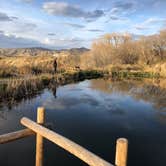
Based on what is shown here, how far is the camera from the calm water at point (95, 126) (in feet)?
17.5

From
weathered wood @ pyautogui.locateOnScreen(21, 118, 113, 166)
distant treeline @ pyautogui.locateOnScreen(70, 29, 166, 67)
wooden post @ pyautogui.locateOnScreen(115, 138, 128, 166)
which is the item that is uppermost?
distant treeline @ pyautogui.locateOnScreen(70, 29, 166, 67)

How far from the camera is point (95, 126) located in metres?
7.64

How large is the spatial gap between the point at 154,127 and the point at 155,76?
1879 centimetres

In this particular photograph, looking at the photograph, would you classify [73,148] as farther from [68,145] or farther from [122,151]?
[122,151]

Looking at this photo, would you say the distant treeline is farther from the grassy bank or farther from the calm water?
the calm water

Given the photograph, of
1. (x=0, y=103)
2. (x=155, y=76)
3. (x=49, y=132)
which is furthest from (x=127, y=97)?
(x=155, y=76)

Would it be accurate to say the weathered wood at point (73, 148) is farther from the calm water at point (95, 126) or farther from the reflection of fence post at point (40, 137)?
the calm water at point (95, 126)

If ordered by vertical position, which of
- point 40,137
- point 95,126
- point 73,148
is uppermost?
point 73,148

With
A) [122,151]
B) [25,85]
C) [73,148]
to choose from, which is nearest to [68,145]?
[73,148]

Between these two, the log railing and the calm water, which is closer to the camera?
the log railing

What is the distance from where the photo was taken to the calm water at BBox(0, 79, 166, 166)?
534cm

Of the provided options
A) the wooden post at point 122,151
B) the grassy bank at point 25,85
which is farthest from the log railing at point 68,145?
the grassy bank at point 25,85

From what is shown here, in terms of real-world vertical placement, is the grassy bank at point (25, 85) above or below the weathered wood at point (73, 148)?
below

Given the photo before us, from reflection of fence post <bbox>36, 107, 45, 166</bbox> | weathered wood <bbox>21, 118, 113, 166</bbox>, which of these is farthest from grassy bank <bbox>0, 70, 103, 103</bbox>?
weathered wood <bbox>21, 118, 113, 166</bbox>
